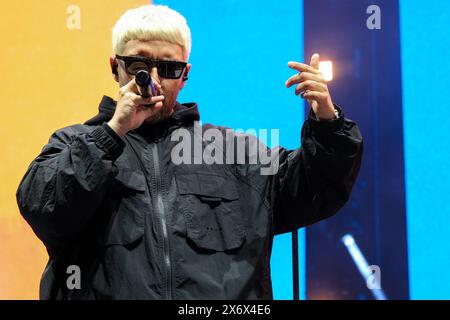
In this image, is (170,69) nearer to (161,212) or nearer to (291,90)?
(161,212)

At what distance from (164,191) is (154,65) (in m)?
0.29

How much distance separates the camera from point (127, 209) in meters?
1.17

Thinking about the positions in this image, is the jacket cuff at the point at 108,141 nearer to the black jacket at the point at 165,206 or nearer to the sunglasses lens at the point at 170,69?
the black jacket at the point at 165,206

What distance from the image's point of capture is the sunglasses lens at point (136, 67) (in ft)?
4.09

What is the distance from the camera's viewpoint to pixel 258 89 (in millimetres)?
1810

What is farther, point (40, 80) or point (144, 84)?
point (40, 80)

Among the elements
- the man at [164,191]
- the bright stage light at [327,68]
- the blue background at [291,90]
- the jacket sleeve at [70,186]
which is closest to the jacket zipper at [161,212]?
the man at [164,191]

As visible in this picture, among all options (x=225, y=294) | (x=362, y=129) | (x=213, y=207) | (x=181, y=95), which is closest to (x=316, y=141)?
(x=213, y=207)

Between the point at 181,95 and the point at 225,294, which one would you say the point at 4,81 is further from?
the point at 225,294

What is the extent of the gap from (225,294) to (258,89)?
0.86 m

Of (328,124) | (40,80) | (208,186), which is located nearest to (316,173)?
(328,124)

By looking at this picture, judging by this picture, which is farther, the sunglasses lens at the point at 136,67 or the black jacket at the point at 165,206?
the sunglasses lens at the point at 136,67

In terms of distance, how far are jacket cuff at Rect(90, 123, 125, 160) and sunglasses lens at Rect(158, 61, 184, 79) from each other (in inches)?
8.2

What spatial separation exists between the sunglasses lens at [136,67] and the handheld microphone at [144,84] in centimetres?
9
